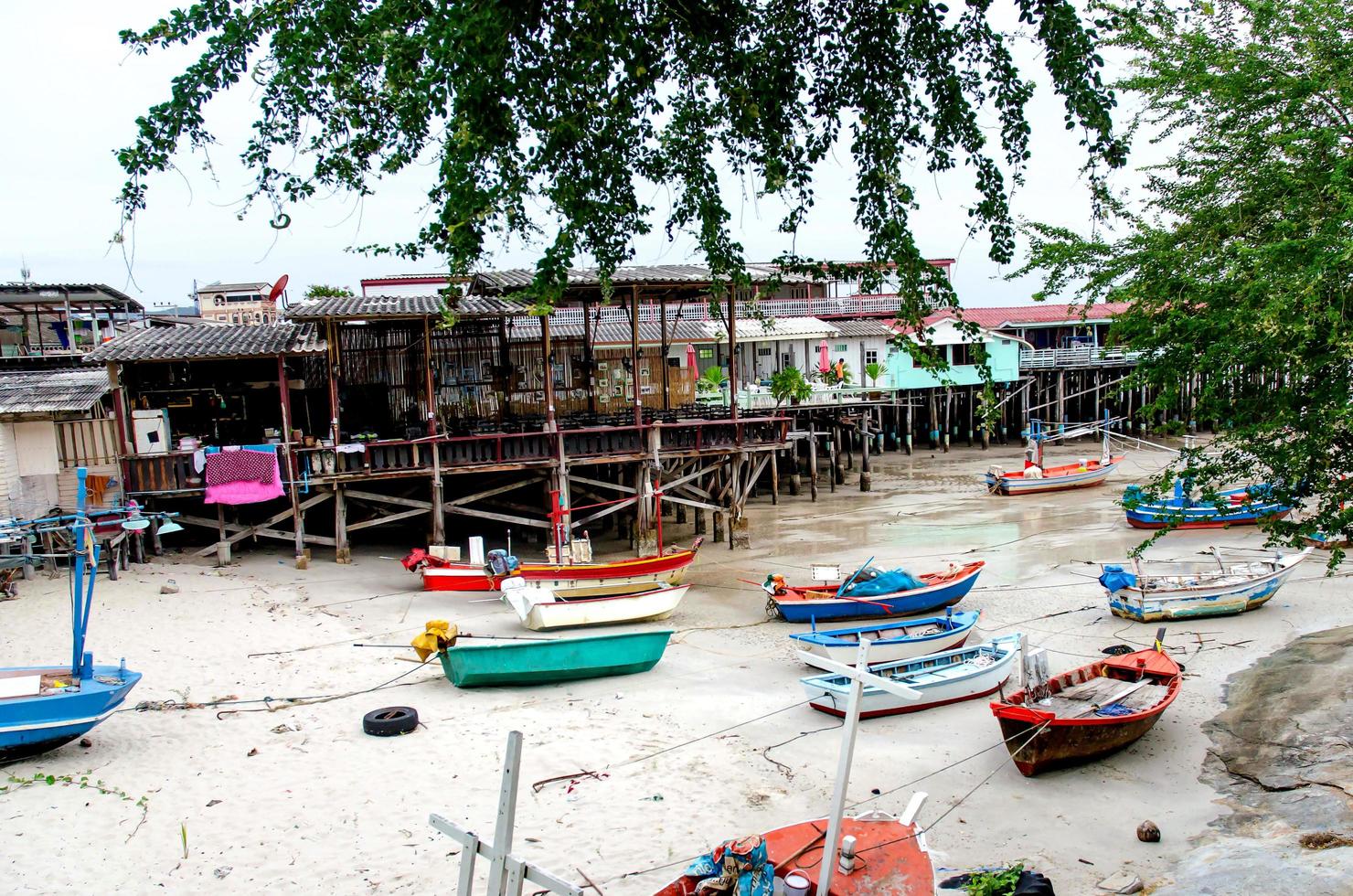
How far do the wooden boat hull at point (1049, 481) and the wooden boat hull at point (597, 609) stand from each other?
63.0ft

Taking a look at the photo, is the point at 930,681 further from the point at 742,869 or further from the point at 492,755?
the point at 742,869

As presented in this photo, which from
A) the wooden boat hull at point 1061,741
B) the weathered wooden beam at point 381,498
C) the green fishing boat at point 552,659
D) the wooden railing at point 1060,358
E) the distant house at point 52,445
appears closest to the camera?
the wooden boat hull at point 1061,741

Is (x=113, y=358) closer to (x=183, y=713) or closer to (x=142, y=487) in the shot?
(x=142, y=487)

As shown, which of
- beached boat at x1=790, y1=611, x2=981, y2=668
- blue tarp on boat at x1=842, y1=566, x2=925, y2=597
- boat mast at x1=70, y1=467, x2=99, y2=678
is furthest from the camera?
blue tarp on boat at x1=842, y1=566, x2=925, y2=597

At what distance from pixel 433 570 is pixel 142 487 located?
6.94 m

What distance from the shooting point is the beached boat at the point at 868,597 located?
59.2 feet

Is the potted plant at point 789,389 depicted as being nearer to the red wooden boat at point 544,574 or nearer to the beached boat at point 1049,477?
the beached boat at point 1049,477

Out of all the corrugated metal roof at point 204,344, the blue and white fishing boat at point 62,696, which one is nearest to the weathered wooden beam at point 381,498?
the corrugated metal roof at point 204,344

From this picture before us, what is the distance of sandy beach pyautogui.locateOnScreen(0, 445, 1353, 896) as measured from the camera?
9.37 meters

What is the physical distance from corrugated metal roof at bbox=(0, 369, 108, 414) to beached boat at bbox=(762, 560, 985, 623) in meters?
14.3

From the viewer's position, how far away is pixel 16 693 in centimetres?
1112

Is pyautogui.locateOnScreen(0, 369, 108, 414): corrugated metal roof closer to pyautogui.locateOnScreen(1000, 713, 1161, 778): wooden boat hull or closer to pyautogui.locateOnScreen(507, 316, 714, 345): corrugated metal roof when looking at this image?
pyautogui.locateOnScreen(507, 316, 714, 345): corrugated metal roof

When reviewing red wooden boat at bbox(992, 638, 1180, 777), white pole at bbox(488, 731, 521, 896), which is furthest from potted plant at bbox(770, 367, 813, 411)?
white pole at bbox(488, 731, 521, 896)

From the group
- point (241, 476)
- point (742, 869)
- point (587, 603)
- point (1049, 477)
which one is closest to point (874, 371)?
point (1049, 477)
